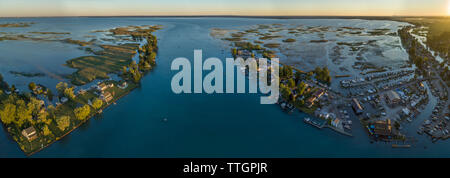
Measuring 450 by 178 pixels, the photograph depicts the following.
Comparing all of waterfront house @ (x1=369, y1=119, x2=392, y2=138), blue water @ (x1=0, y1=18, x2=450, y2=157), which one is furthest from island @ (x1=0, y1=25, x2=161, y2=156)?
waterfront house @ (x1=369, y1=119, x2=392, y2=138)

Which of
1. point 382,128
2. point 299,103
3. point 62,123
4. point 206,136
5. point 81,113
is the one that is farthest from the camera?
point 299,103

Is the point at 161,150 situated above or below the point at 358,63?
below

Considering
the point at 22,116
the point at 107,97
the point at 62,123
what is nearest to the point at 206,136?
the point at 62,123

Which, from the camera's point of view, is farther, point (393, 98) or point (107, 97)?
point (107, 97)

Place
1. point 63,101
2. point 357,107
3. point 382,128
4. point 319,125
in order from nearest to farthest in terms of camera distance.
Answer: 1. point 382,128
2. point 319,125
3. point 357,107
4. point 63,101

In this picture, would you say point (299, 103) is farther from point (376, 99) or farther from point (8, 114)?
point (8, 114)

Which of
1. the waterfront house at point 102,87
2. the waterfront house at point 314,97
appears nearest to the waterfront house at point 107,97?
the waterfront house at point 102,87
